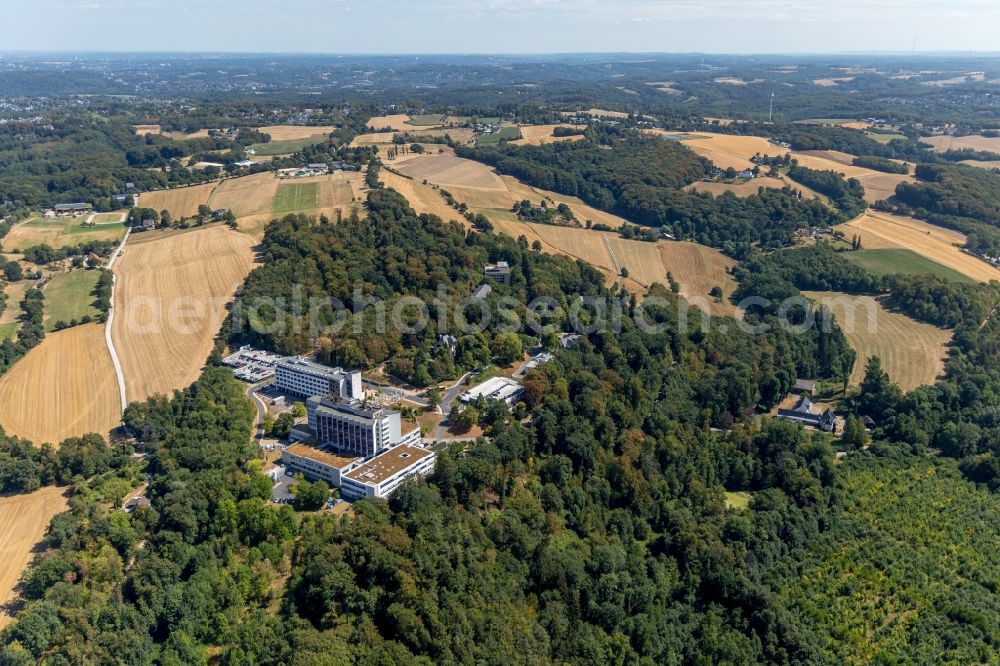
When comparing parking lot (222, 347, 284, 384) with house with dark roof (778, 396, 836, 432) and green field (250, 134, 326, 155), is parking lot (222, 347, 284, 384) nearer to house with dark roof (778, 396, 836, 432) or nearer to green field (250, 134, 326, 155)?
house with dark roof (778, 396, 836, 432)

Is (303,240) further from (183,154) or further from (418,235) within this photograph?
(183,154)

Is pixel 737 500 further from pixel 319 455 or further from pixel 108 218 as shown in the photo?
pixel 108 218

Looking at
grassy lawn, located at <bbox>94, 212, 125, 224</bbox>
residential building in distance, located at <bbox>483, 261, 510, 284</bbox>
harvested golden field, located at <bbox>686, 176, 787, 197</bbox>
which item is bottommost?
residential building in distance, located at <bbox>483, 261, 510, 284</bbox>

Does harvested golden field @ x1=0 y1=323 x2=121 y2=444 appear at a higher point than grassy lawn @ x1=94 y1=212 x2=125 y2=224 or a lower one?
lower

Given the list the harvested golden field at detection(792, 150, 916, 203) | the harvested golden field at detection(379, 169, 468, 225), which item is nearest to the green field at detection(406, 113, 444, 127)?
the harvested golden field at detection(379, 169, 468, 225)

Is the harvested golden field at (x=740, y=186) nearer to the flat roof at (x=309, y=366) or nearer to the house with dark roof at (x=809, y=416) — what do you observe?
the house with dark roof at (x=809, y=416)

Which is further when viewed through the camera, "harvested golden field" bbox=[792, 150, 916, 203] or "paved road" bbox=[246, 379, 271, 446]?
"harvested golden field" bbox=[792, 150, 916, 203]

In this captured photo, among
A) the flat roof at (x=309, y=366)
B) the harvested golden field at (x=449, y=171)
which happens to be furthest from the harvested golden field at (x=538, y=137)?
the flat roof at (x=309, y=366)
